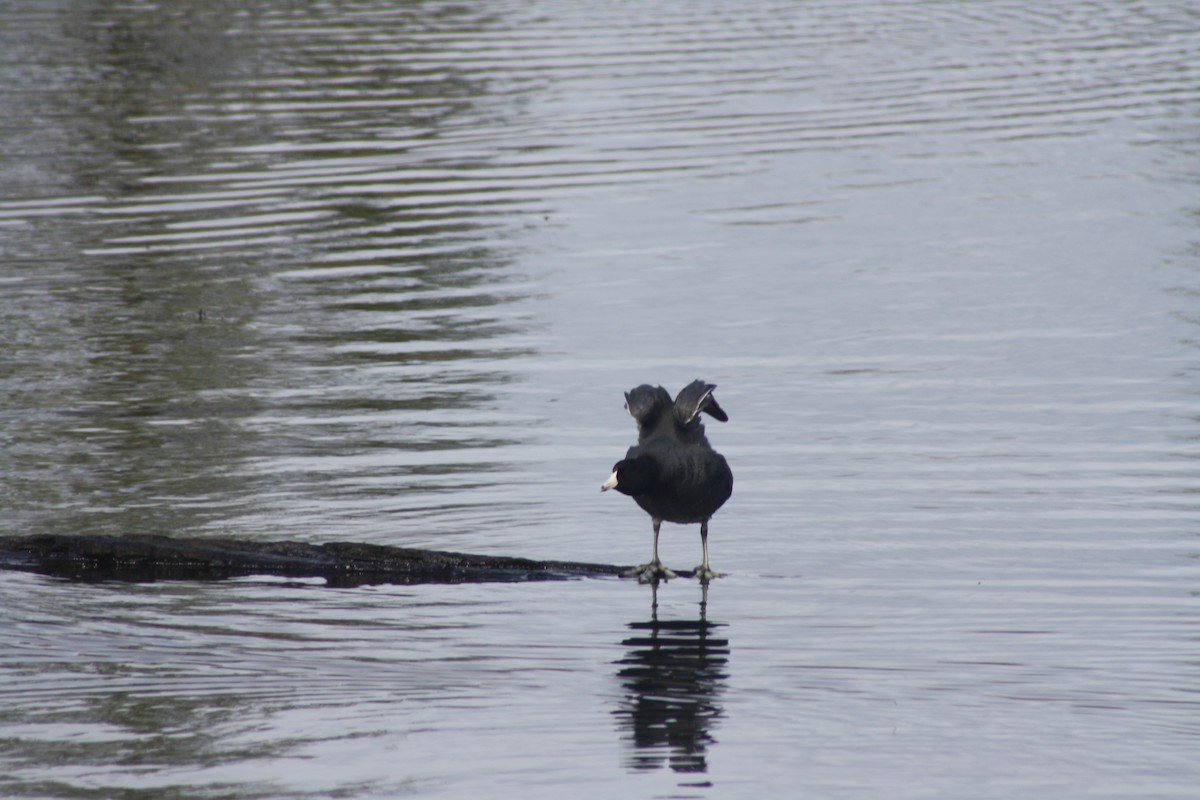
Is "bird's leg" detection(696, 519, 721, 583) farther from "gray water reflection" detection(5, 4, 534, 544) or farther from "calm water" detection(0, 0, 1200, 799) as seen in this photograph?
"gray water reflection" detection(5, 4, 534, 544)

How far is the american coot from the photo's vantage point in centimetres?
831

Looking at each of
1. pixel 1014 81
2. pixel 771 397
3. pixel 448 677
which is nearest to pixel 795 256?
pixel 771 397

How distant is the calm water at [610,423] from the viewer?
6.84 metres

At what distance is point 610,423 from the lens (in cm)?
1173

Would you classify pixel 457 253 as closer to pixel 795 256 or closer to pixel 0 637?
pixel 795 256

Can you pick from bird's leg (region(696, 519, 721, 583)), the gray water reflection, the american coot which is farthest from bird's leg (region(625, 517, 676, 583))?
the gray water reflection

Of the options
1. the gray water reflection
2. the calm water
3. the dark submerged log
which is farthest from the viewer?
the gray water reflection

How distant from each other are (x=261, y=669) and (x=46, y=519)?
2.89 m

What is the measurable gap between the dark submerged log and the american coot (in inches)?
13.8

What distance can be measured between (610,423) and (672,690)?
14.9ft

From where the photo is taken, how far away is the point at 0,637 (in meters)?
7.79

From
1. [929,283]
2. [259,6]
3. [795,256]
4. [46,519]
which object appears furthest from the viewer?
[259,6]

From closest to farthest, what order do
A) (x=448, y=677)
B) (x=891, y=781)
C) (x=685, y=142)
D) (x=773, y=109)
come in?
(x=891, y=781)
(x=448, y=677)
(x=685, y=142)
(x=773, y=109)

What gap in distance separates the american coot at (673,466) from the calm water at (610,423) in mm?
388
